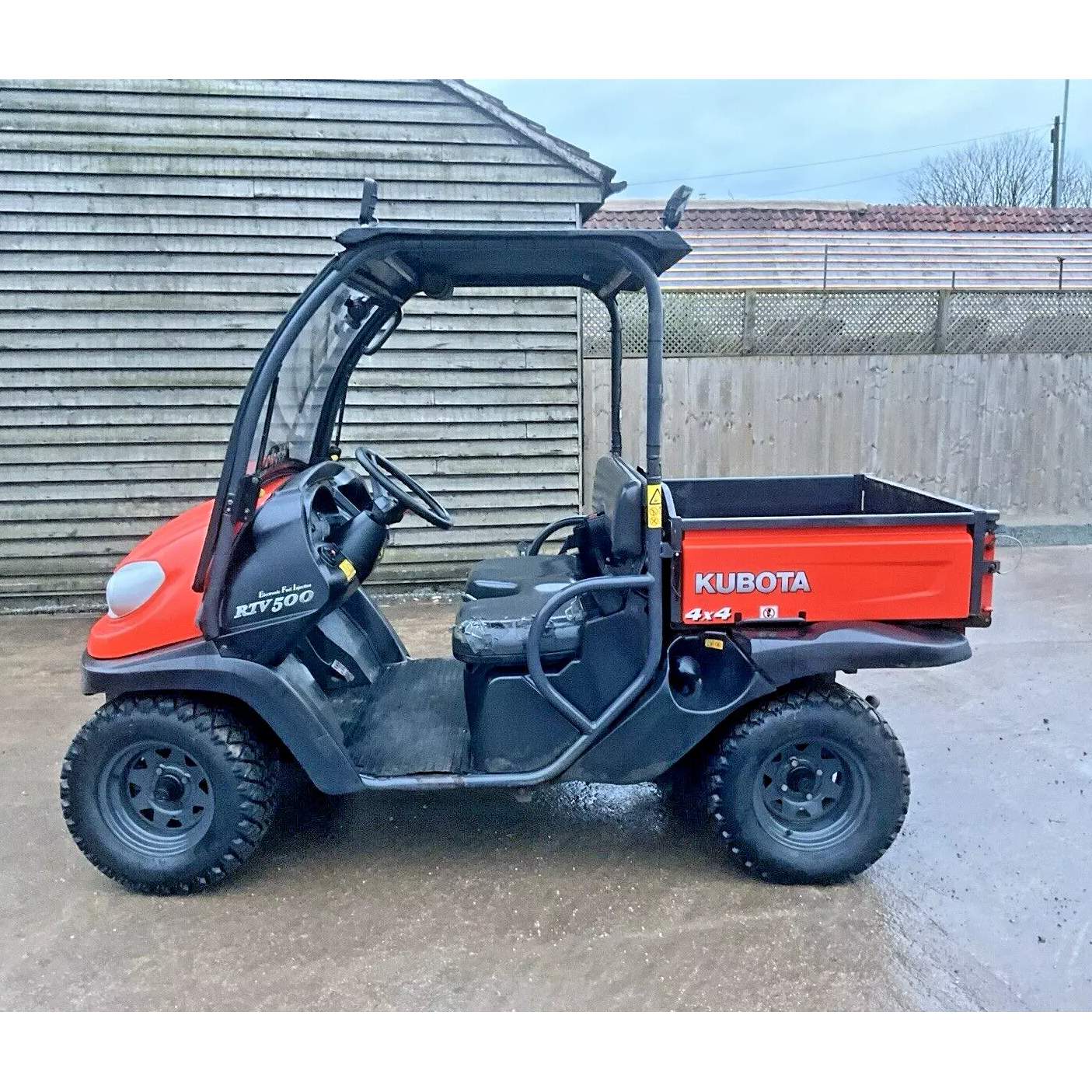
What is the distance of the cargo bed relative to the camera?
296 cm

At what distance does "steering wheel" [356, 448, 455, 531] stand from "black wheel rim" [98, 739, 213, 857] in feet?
3.66

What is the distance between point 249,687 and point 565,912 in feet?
4.08

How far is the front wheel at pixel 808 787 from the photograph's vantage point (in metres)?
3.08

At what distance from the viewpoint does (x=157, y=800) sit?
311cm

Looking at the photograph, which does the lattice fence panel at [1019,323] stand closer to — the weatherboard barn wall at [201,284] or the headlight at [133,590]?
the weatherboard barn wall at [201,284]

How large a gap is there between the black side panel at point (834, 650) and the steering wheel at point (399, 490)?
1.26 m

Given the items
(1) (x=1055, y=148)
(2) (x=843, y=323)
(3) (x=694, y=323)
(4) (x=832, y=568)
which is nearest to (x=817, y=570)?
(4) (x=832, y=568)

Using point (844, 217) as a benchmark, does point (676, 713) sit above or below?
below

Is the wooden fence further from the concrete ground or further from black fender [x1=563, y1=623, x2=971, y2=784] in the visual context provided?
black fender [x1=563, y1=623, x2=971, y2=784]

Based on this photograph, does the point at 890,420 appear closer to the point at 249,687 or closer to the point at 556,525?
the point at 556,525

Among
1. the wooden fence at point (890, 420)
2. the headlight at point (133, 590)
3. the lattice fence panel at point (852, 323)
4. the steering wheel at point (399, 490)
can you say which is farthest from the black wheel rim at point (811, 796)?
the lattice fence panel at point (852, 323)

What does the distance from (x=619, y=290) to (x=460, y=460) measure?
3489mm

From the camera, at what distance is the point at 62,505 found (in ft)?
22.1
